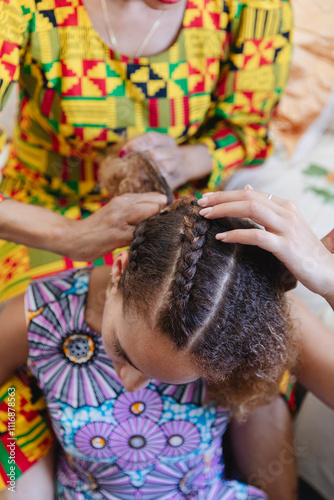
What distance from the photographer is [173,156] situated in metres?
0.93

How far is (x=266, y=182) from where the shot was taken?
1191mm

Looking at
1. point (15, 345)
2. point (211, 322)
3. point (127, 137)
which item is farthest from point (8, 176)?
point (211, 322)

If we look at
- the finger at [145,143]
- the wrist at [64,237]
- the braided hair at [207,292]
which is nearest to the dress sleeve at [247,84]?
the finger at [145,143]

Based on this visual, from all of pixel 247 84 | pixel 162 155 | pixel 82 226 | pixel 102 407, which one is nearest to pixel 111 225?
pixel 82 226

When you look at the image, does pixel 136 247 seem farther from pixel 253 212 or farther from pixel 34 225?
pixel 34 225

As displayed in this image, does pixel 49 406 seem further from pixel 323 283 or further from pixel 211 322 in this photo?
pixel 323 283

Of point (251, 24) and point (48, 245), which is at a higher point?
point (251, 24)

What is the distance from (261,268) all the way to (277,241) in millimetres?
46

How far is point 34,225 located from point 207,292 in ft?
1.29

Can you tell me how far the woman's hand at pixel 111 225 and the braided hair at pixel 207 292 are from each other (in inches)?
2.2

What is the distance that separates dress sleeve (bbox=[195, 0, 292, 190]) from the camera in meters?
1.01

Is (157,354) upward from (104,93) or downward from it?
downward

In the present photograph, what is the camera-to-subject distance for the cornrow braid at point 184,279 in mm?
591

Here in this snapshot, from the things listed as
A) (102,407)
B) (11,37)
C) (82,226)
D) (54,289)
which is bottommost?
(102,407)
